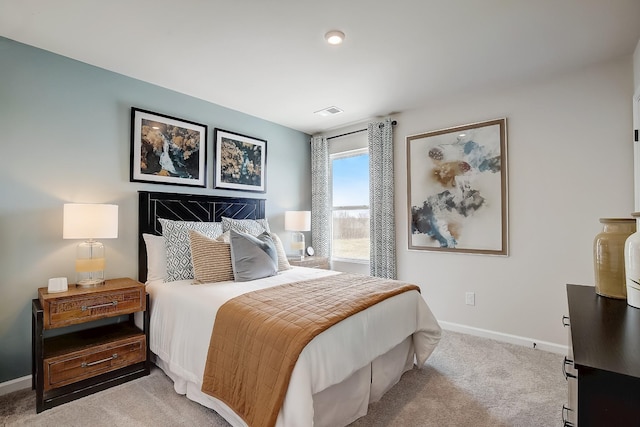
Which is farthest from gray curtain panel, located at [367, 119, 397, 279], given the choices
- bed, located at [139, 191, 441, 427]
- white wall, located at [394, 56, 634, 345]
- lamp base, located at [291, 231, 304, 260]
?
bed, located at [139, 191, 441, 427]

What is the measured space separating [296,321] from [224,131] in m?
2.73

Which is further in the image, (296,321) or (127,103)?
(127,103)

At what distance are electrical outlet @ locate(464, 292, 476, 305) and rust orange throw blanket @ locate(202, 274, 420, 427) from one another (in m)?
1.69

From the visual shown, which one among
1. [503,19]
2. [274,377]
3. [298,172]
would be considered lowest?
[274,377]

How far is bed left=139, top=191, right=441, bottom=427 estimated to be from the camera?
59.7 inches

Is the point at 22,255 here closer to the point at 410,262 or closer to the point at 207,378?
the point at 207,378

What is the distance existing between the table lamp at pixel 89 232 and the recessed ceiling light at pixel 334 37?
6.90 feet

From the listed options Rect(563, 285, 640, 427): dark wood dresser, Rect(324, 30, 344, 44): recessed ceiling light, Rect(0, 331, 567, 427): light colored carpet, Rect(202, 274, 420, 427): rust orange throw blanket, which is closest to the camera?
Rect(563, 285, 640, 427): dark wood dresser

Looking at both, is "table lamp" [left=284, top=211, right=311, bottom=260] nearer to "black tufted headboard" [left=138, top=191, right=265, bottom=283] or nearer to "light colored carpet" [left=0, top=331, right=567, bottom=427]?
"black tufted headboard" [left=138, top=191, right=265, bottom=283]

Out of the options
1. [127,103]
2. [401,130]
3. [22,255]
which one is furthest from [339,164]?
[22,255]

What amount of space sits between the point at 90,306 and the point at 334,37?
2.63 metres

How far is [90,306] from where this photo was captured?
218 cm

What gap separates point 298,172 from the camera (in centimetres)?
460

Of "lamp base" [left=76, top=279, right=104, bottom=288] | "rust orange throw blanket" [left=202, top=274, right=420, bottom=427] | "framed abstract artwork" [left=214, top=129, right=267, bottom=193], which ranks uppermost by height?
"framed abstract artwork" [left=214, top=129, right=267, bottom=193]
